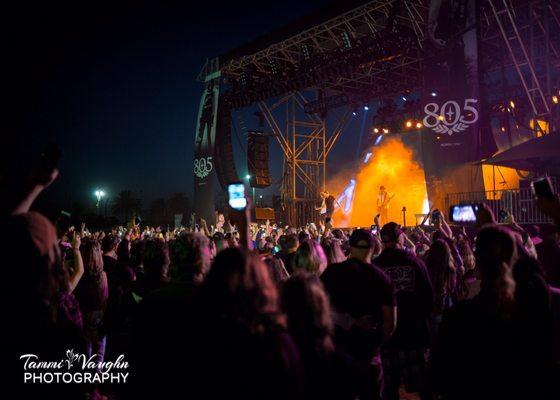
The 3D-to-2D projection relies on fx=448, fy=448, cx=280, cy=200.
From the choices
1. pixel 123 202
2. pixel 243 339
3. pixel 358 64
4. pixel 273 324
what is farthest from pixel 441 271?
pixel 123 202

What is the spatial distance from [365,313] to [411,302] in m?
0.83

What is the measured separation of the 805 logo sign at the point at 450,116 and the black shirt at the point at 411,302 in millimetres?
10279

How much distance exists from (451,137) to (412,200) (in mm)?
10257

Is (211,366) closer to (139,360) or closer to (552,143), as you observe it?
(139,360)

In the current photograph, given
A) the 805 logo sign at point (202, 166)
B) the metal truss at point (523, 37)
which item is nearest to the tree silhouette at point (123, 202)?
the 805 logo sign at point (202, 166)

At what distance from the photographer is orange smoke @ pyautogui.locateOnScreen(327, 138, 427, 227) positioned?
23484 millimetres

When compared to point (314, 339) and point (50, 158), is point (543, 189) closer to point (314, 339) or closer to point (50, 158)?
point (314, 339)

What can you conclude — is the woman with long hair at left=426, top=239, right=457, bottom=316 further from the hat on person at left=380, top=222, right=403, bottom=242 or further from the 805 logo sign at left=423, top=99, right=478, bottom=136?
the 805 logo sign at left=423, top=99, right=478, bottom=136

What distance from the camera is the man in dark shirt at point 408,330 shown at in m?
4.08

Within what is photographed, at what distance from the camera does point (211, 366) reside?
175 centimetres

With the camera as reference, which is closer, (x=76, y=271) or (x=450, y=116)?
(x=76, y=271)

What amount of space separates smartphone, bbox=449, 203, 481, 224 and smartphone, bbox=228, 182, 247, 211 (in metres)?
1.87

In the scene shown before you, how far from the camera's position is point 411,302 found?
13.4ft

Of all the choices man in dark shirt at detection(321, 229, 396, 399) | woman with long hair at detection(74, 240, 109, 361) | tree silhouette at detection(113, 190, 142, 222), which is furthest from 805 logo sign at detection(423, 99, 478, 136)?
tree silhouette at detection(113, 190, 142, 222)
